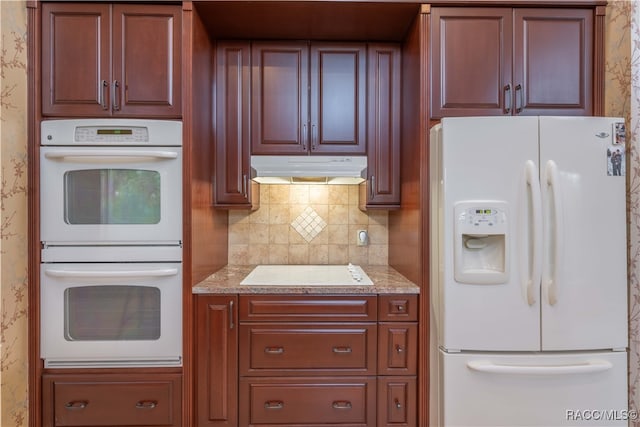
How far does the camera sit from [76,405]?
1.64 m

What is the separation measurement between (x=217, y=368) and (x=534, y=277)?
1.52 meters

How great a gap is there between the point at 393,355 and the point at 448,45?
1.56 m

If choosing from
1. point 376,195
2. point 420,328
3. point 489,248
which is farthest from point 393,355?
point 376,195

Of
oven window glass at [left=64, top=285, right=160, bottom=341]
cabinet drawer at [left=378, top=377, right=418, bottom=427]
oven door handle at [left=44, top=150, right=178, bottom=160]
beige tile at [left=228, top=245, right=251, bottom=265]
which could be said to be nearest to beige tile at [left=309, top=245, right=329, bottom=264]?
beige tile at [left=228, top=245, right=251, bottom=265]

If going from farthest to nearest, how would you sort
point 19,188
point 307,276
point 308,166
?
point 307,276 → point 308,166 → point 19,188

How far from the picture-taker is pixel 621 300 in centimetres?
150

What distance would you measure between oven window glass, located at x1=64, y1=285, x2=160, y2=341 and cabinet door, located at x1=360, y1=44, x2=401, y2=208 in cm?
132

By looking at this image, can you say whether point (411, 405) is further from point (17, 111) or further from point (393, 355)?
point (17, 111)

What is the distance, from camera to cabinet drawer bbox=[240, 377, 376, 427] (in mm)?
1675

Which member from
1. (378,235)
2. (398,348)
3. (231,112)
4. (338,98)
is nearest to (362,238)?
(378,235)

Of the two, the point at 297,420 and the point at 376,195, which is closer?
the point at 297,420

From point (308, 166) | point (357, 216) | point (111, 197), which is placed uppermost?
point (308, 166)

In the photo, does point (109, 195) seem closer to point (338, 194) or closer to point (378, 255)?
point (338, 194)

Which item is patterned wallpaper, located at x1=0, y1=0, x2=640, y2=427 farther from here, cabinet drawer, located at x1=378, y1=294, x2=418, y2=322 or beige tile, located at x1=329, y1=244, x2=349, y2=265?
beige tile, located at x1=329, y1=244, x2=349, y2=265
